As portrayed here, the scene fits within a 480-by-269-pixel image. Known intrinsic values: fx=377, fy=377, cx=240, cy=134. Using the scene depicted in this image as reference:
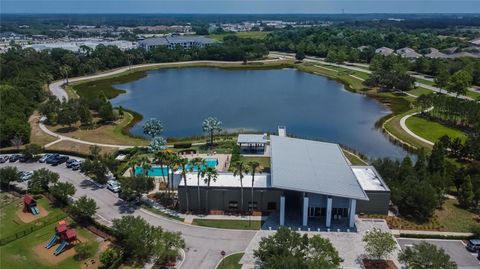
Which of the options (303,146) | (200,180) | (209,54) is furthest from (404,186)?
(209,54)

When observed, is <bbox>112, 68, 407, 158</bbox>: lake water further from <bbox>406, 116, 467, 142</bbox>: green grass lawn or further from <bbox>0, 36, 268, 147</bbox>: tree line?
<bbox>0, 36, 268, 147</bbox>: tree line

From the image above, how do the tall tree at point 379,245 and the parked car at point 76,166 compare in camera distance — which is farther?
the parked car at point 76,166

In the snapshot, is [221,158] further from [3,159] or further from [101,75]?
[101,75]

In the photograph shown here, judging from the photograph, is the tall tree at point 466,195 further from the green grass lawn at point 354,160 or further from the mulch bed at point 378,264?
the mulch bed at point 378,264

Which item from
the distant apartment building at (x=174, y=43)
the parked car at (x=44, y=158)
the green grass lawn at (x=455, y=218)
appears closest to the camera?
the green grass lawn at (x=455, y=218)

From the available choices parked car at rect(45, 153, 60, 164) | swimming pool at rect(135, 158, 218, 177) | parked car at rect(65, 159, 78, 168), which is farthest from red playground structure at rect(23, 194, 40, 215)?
parked car at rect(45, 153, 60, 164)

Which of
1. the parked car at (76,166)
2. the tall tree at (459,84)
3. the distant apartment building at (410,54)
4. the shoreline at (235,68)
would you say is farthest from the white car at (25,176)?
the distant apartment building at (410,54)
